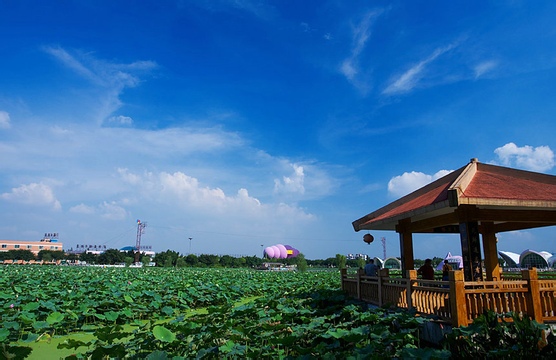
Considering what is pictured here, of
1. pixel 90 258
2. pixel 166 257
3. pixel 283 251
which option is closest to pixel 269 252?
pixel 283 251

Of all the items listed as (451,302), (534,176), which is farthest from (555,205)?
(451,302)

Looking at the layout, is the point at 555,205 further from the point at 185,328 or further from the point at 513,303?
the point at 185,328

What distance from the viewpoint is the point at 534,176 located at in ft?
24.7

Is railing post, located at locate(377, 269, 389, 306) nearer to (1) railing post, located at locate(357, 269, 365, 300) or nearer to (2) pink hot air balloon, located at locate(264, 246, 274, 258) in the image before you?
(1) railing post, located at locate(357, 269, 365, 300)

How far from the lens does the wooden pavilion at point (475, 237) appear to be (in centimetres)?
570

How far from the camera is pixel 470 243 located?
22.7 feet

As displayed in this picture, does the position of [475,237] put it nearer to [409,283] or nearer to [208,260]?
[409,283]

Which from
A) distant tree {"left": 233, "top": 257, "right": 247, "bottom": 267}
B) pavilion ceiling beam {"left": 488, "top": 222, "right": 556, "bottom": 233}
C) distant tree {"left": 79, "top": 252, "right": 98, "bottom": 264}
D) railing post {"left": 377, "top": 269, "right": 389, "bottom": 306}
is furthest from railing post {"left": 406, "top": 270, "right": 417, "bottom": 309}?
distant tree {"left": 79, "top": 252, "right": 98, "bottom": 264}

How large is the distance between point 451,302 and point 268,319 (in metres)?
3.27

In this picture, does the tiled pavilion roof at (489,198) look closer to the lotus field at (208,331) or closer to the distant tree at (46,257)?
the lotus field at (208,331)

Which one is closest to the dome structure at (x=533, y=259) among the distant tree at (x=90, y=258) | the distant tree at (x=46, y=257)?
the distant tree at (x=90, y=258)

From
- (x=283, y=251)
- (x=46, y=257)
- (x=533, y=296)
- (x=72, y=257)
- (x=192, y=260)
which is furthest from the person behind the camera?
(x=72, y=257)

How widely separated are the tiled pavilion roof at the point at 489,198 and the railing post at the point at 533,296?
113 centimetres

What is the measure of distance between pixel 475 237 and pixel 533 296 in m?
1.42
